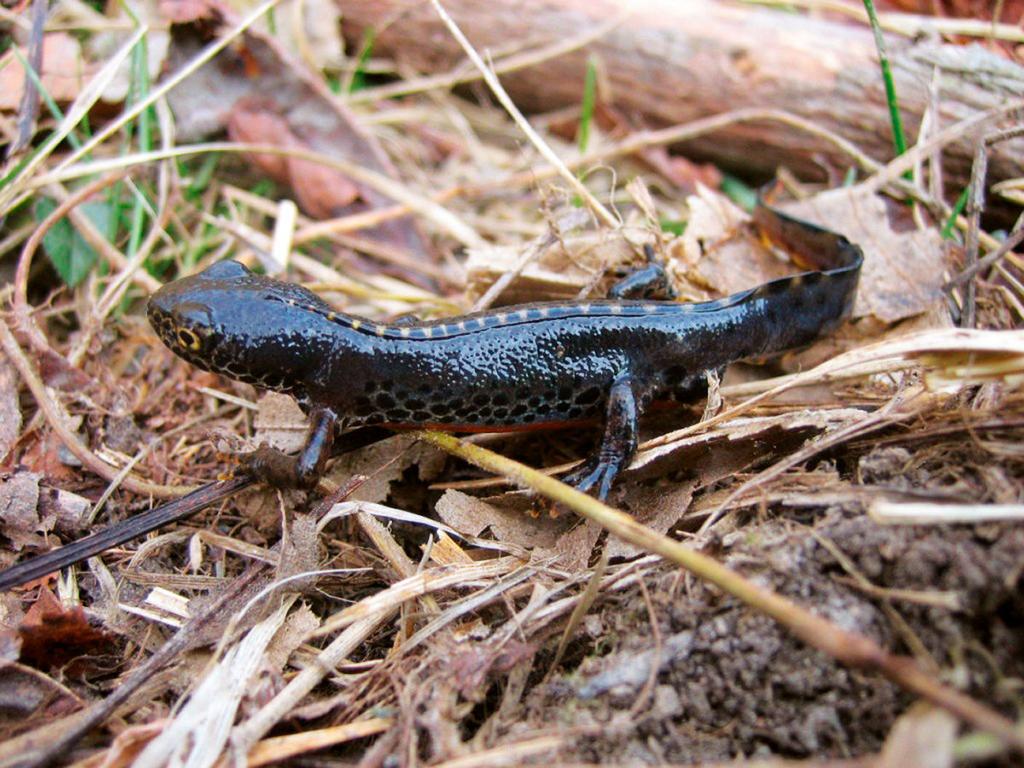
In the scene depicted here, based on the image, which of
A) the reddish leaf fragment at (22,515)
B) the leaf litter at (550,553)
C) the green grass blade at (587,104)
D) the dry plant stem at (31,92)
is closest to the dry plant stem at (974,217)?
the leaf litter at (550,553)

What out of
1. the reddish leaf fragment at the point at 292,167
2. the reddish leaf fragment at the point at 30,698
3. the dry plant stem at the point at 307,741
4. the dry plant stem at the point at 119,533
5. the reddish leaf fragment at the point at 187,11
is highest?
the reddish leaf fragment at the point at 187,11

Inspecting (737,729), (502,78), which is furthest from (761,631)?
(502,78)

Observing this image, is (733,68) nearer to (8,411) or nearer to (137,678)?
(8,411)

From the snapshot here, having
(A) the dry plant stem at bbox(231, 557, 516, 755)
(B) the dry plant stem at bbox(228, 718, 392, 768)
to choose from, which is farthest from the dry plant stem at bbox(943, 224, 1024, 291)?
(B) the dry plant stem at bbox(228, 718, 392, 768)

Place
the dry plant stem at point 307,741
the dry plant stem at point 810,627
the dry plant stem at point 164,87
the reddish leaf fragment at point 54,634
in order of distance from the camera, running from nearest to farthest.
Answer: the dry plant stem at point 810,627, the dry plant stem at point 307,741, the reddish leaf fragment at point 54,634, the dry plant stem at point 164,87

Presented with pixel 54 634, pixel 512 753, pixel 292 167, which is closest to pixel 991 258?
pixel 512 753

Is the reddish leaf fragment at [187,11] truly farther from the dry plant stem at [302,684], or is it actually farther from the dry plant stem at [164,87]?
the dry plant stem at [302,684]
